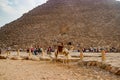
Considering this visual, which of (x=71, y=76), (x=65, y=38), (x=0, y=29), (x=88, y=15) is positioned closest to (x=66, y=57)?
(x=71, y=76)

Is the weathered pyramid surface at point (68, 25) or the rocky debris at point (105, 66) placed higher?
the weathered pyramid surface at point (68, 25)

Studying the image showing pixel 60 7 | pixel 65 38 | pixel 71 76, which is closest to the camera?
pixel 71 76

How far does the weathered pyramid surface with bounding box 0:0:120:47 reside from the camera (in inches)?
2995

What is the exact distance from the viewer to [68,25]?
283ft

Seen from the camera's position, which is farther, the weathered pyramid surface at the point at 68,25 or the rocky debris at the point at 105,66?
the weathered pyramid surface at the point at 68,25

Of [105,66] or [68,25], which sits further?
[68,25]

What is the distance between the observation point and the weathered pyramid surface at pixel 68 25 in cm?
7606

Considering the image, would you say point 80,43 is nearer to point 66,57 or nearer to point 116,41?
point 116,41

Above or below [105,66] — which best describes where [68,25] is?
above

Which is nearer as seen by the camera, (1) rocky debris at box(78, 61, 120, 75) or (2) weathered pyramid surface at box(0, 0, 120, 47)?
(1) rocky debris at box(78, 61, 120, 75)

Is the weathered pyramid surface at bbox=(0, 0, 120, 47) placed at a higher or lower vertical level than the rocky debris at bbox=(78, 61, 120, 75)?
higher

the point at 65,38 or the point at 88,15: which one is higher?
the point at 88,15

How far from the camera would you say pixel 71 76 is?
43.0 feet

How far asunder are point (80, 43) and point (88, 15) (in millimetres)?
28019
